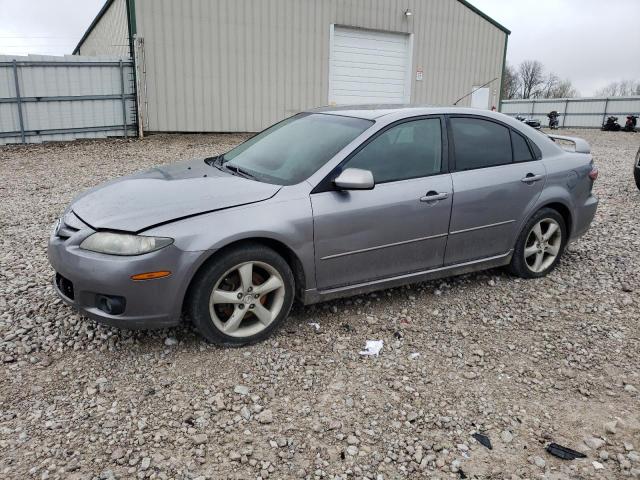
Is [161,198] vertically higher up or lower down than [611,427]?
higher up

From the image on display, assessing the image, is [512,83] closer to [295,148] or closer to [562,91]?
[562,91]

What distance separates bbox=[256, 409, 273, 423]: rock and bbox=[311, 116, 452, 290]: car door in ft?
3.44

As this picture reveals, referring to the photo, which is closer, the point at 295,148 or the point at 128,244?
→ the point at 128,244

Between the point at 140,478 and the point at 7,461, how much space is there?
2.14 feet

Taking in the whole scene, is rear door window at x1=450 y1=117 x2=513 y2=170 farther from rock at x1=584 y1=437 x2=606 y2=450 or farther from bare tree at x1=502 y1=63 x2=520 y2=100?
bare tree at x1=502 y1=63 x2=520 y2=100

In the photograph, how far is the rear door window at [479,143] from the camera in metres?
4.24

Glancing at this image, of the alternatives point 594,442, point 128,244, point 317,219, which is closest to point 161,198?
point 128,244

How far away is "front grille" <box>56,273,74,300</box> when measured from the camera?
3.31 metres

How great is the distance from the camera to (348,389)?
10.2 feet

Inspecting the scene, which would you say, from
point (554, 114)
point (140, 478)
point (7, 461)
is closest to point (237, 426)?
point (140, 478)

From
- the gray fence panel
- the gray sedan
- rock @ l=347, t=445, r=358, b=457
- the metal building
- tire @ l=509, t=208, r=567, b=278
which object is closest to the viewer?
rock @ l=347, t=445, r=358, b=457

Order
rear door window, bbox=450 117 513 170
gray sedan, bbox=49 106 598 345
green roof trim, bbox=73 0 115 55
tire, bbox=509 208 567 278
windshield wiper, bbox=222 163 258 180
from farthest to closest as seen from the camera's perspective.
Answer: green roof trim, bbox=73 0 115 55, tire, bbox=509 208 567 278, rear door window, bbox=450 117 513 170, windshield wiper, bbox=222 163 258 180, gray sedan, bbox=49 106 598 345

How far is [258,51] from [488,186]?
1297cm

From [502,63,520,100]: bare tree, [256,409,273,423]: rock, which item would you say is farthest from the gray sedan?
[502,63,520,100]: bare tree
